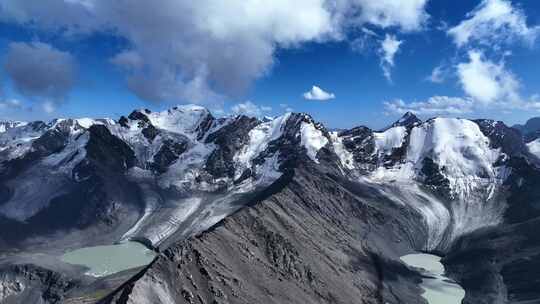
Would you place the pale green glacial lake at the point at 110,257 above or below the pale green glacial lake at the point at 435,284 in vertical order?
below

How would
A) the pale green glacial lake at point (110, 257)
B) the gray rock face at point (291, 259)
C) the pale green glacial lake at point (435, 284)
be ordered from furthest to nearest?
the pale green glacial lake at point (110, 257), the pale green glacial lake at point (435, 284), the gray rock face at point (291, 259)

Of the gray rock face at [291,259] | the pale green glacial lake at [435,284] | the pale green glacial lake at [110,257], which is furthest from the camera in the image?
the pale green glacial lake at [110,257]

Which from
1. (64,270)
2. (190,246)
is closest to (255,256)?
(190,246)

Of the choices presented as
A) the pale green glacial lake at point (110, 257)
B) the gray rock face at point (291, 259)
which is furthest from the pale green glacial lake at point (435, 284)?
the pale green glacial lake at point (110, 257)

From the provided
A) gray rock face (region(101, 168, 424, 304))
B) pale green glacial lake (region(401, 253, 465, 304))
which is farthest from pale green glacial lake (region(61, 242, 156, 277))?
pale green glacial lake (region(401, 253, 465, 304))

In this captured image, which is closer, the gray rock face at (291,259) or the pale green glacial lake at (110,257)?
the gray rock face at (291,259)

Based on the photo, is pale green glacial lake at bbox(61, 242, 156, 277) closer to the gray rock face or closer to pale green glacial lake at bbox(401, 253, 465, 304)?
the gray rock face

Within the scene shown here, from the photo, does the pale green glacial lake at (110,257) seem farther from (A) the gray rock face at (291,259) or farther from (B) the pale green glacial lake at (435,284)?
(B) the pale green glacial lake at (435,284)
